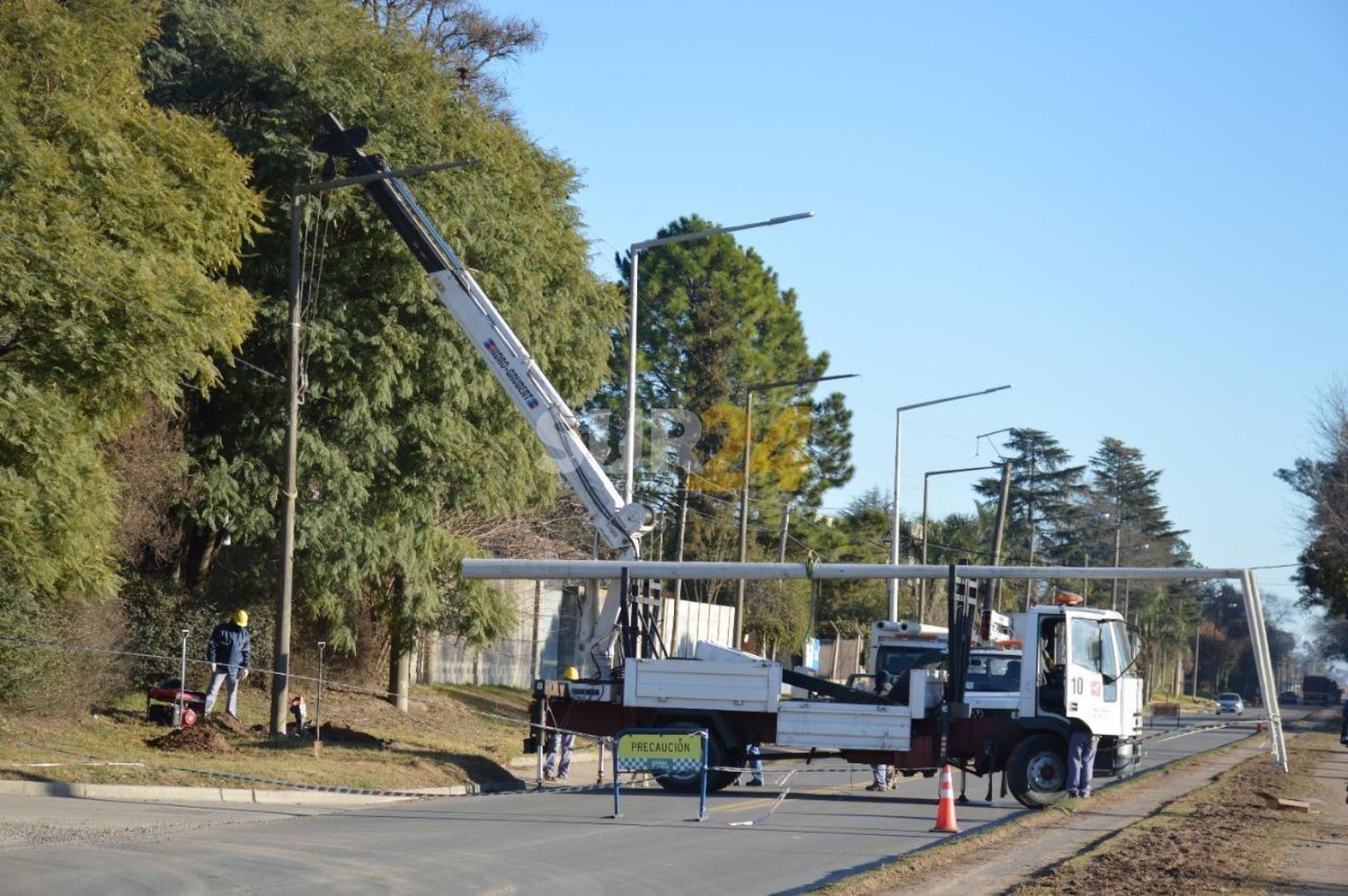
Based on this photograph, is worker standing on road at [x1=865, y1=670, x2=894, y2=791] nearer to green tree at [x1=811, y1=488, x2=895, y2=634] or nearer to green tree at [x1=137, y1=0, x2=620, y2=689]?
green tree at [x1=137, y1=0, x2=620, y2=689]

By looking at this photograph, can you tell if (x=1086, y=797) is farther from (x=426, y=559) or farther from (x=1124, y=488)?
(x=1124, y=488)

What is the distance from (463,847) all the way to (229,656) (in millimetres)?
9467

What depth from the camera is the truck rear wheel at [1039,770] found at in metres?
20.9

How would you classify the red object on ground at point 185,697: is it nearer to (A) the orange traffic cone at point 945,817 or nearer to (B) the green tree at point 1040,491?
(A) the orange traffic cone at point 945,817

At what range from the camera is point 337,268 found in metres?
28.4

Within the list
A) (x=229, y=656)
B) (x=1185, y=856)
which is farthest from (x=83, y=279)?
(x=1185, y=856)

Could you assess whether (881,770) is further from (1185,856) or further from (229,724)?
(229,724)

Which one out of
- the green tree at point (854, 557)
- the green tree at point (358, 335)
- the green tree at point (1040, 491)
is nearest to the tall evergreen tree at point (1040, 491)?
the green tree at point (1040, 491)

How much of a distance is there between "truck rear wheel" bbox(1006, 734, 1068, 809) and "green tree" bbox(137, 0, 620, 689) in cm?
1290

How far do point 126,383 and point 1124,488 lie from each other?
4424 inches

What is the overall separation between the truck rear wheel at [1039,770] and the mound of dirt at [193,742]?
10.5 m

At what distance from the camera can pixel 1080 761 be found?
825 inches

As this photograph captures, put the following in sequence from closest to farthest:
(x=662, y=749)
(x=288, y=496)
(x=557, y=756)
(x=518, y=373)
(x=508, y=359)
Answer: (x=662, y=749) → (x=288, y=496) → (x=518, y=373) → (x=508, y=359) → (x=557, y=756)

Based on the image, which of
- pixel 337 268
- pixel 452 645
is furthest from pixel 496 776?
pixel 452 645
